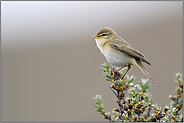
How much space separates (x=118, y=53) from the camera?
3.98m

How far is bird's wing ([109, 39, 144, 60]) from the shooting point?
390 cm

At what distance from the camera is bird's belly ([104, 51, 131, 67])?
12.7ft

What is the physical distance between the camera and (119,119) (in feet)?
7.84

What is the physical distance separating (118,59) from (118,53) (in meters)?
0.16

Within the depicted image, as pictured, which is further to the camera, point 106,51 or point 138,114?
point 106,51

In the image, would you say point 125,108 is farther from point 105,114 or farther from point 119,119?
point 105,114

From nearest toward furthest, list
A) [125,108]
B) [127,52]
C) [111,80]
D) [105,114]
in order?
[125,108] < [105,114] < [111,80] < [127,52]

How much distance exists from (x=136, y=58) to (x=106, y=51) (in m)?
0.68

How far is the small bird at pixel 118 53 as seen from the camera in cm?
388

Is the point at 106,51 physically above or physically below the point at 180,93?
above

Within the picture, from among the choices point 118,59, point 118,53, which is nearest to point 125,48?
point 118,53

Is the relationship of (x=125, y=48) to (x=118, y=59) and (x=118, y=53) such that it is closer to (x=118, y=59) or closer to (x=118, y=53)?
(x=118, y=53)

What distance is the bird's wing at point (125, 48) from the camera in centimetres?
390

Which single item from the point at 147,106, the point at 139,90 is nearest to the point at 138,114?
the point at 147,106
